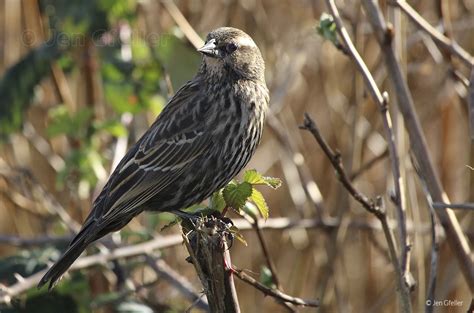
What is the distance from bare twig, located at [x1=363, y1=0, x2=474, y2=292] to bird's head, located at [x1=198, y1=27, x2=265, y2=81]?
887 mm

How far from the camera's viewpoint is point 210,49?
3658 mm

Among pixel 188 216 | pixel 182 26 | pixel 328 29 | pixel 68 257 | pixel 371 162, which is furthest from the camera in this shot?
pixel 182 26

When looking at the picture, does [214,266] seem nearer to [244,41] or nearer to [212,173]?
[212,173]

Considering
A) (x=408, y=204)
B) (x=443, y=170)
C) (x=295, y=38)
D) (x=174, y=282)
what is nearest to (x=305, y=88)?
(x=295, y=38)

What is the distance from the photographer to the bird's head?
373 cm

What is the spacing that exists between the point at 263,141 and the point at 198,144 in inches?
90.2

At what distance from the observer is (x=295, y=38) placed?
5.45 meters

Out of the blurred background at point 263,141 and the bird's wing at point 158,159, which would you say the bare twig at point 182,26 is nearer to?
the blurred background at point 263,141

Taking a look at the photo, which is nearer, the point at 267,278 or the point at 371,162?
the point at 267,278

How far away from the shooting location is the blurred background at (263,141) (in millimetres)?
4273

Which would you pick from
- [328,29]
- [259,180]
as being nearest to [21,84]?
[328,29]

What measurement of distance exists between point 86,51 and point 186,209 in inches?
59.8

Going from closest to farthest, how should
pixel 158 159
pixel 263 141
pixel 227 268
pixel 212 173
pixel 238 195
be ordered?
pixel 227 268
pixel 238 195
pixel 212 173
pixel 158 159
pixel 263 141

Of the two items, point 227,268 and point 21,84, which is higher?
point 21,84
